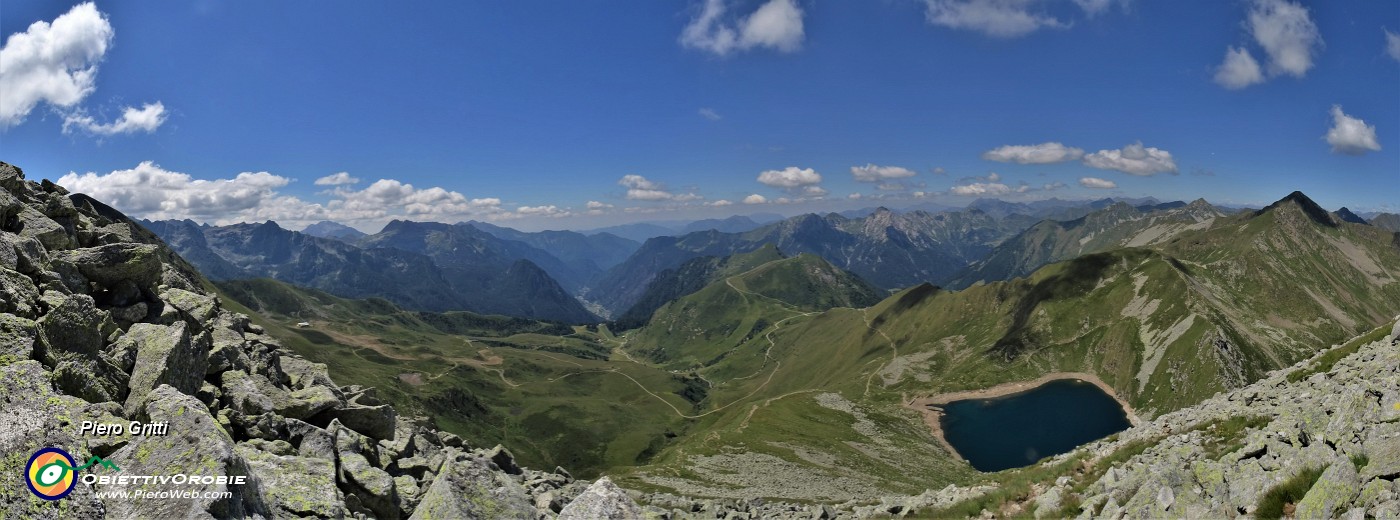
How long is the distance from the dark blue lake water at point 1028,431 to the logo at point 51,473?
169 meters

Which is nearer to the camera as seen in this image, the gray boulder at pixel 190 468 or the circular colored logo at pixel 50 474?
the circular colored logo at pixel 50 474

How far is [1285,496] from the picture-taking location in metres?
15.4

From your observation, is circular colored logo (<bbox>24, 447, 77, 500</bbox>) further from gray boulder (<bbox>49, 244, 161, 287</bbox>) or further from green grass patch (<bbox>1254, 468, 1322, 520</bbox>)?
green grass patch (<bbox>1254, 468, 1322, 520</bbox>)

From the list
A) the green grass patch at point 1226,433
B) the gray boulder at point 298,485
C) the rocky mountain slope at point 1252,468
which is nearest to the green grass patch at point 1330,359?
the rocky mountain slope at point 1252,468

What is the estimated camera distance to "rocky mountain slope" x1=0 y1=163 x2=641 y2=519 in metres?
13.2

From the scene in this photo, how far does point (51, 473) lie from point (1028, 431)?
21006 centimetres

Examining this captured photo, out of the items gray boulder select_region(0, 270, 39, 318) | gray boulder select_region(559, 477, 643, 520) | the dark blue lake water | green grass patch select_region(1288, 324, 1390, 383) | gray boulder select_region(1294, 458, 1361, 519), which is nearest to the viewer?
gray boulder select_region(559, 477, 643, 520)

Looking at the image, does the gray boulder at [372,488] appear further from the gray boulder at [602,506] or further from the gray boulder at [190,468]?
the gray boulder at [602,506]

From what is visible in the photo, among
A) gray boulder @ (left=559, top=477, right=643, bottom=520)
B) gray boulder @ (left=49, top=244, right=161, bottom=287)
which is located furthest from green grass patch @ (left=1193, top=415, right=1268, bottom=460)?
gray boulder @ (left=49, top=244, right=161, bottom=287)

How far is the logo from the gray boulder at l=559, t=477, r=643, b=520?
11.1 m

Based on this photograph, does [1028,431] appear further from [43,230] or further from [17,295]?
[43,230]

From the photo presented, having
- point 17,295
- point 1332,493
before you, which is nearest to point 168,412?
point 17,295

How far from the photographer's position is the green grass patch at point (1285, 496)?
1511 cm

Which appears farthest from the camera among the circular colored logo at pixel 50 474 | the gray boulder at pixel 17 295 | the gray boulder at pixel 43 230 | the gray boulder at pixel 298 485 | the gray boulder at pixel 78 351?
the gray boulder at pixel 43 230
